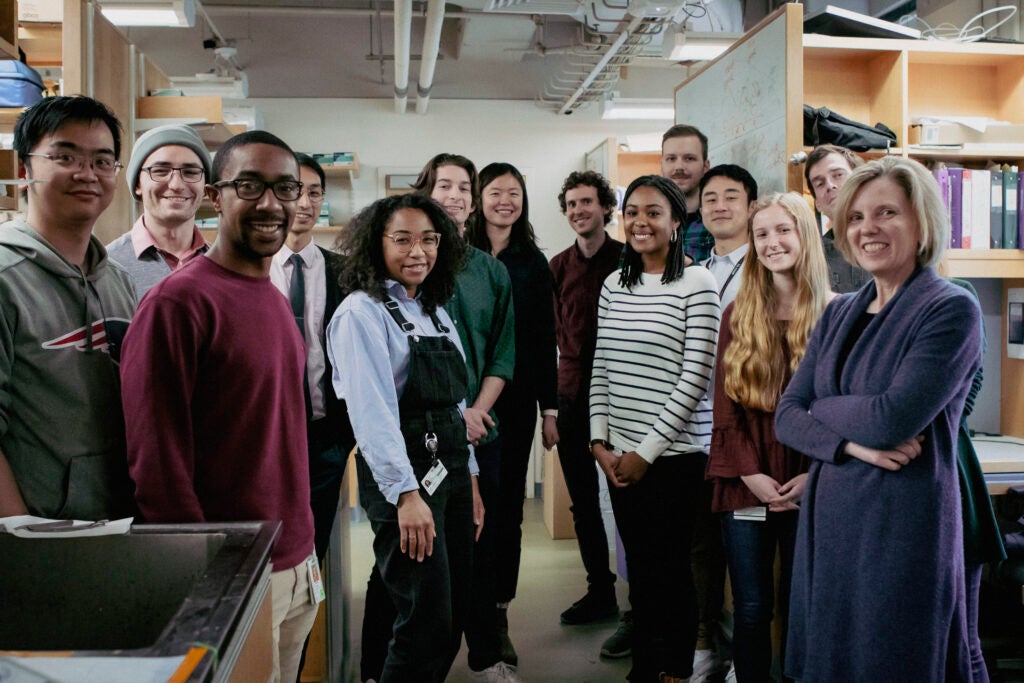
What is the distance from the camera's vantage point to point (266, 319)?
4.59 ft

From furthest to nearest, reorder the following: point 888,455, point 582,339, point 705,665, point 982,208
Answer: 1. point 982,208
2. point 582,339
3. point 705,665
4. point 888,455

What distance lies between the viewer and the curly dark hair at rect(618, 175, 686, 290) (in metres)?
2.28

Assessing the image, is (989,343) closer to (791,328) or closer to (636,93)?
(791,328)

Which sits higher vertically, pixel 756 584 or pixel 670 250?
pixel 670 250

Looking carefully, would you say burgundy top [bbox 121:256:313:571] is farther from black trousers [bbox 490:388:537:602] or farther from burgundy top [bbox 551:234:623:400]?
burgundy top [bbox 551:234:623:400]

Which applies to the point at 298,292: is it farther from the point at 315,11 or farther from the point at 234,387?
the point at 315,11

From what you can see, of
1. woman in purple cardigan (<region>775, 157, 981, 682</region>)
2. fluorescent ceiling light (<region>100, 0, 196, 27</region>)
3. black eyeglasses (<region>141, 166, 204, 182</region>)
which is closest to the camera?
woman in purple cardigan (<region>775, 157, 981, 682</region>)

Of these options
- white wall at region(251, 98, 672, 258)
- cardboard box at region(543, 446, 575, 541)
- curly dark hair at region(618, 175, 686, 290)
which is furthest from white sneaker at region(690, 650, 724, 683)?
white wall at region(251, 98, 672, 258)

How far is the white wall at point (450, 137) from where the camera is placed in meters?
6.41

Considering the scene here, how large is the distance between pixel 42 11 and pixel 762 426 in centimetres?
347

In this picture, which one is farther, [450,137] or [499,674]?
[450,137]

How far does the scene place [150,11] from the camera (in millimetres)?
4180

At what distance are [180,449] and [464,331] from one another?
115cm

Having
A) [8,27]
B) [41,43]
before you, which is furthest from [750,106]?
[41,43]
